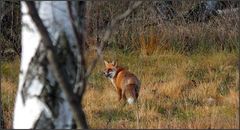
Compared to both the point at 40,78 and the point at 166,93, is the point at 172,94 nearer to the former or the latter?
the point at 166,93

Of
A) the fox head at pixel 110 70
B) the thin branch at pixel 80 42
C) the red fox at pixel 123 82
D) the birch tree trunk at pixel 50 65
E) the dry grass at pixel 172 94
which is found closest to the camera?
the thin branch at pixel 80 42

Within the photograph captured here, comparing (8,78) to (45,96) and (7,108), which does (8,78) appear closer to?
(7,108)

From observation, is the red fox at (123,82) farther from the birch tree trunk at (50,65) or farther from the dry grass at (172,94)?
the birch tree trunk at (50,65)

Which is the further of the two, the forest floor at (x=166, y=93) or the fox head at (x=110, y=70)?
the fox head at (x=110, y=70)

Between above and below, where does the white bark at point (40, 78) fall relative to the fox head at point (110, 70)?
above

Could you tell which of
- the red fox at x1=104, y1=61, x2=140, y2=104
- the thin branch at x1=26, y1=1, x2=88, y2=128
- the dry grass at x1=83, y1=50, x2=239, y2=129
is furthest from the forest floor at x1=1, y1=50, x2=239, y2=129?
the thin branch at x1=26, y1=1, x2=88, y2=128

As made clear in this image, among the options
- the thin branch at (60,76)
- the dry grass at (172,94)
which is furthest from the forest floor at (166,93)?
the thin branch at (60,76)

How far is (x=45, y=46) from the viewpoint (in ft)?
7.92

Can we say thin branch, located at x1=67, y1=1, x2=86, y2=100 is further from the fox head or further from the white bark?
the fox head

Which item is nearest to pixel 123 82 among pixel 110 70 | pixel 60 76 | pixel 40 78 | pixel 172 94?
pixel 110 70

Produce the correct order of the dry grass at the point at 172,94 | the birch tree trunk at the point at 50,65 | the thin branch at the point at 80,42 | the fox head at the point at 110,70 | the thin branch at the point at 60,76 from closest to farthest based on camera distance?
the thin branch at the point at 60,76
the thin branch at the point at 80,42
the birch tree trunk at the point at 50,65
the dry grass at the point at 172,94
the fox head at the point at 110,70

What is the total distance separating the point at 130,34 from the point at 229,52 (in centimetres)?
204

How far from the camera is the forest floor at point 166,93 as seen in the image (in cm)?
672

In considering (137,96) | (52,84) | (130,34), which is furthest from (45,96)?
(130,34)
